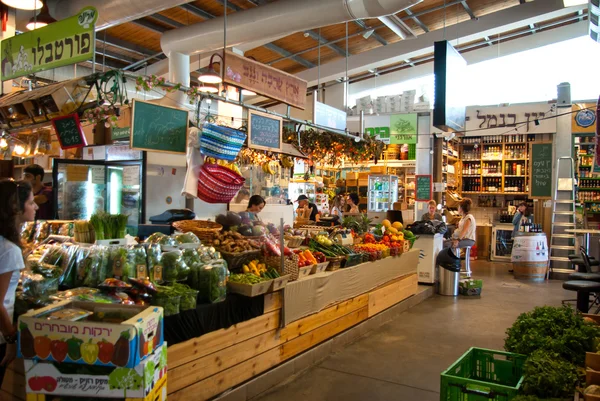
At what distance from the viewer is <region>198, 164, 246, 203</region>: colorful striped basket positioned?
5.29 metres

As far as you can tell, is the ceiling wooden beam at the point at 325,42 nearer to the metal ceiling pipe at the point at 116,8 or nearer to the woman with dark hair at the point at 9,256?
the metal ceiling pipe at the point at 116,8

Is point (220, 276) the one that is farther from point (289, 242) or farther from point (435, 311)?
point (435, 311)

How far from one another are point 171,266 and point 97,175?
4.04 m

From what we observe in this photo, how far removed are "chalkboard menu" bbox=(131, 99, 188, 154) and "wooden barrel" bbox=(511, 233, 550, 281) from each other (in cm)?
824

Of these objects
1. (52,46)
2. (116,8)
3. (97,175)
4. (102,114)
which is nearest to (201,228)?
(102,114)

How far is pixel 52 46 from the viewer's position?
442 cm

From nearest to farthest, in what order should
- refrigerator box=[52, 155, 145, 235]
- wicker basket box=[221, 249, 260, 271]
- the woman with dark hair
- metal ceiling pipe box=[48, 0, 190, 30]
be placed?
the woman with dark hair → wicker basket box=[221, 249, 260, 271] → metal ceiling pipe box=[48, 0, 190, 30] → refrigerator box=[52, 155, 145, 235]

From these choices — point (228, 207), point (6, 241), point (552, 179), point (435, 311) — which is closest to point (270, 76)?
point (228, 207)

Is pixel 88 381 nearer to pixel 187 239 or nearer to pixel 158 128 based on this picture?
pixel 187 239

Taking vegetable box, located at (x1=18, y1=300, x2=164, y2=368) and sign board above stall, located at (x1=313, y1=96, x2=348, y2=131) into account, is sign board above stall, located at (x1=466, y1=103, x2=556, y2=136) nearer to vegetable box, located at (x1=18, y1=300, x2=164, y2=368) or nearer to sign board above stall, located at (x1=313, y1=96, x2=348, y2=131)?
sign board above stall, located at (x1=313, y1=96, x2=348, y2=131)

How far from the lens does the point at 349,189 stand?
14.8 meters

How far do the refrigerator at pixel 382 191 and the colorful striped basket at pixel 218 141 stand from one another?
820 centimetres

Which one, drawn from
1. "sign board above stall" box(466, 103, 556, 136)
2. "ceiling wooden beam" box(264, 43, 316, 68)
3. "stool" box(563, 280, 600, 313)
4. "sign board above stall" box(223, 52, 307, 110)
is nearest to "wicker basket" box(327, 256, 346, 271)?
"sign board above stall" box(223, 52, 307, 110)

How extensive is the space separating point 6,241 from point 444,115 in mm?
5512
